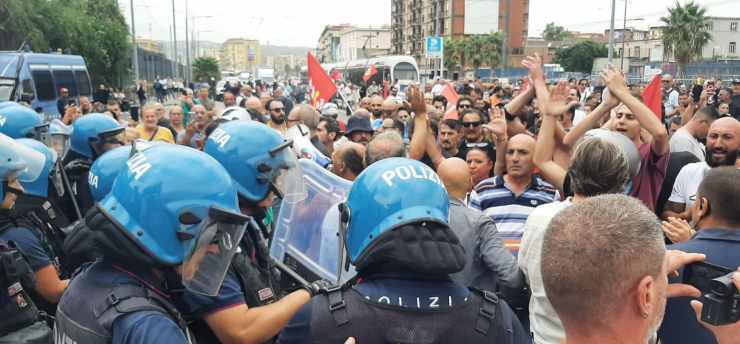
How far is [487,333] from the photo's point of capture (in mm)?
1844

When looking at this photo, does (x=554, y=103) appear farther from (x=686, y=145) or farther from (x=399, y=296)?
(x=399, y=296)

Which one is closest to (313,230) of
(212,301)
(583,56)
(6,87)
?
(212,301)

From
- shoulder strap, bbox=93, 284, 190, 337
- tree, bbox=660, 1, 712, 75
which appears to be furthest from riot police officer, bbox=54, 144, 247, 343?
tree, bbox=660, 1, 712, 75

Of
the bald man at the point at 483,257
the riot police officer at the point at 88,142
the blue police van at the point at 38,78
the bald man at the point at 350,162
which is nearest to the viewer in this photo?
the bald man at the point at 483,257

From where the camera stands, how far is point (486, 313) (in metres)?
1.86

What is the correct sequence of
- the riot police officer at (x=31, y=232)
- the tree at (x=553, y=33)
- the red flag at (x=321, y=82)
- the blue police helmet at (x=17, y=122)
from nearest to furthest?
the riot police officer at (x=31, y=232) → the blue police helmet at (x=17, y=122) → the red flag at (x=321, y=82) → the tree at (x=553, y=33)

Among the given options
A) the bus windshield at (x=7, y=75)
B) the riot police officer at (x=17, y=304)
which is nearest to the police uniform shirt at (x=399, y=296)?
the riot police officer at (x=17, y=304)

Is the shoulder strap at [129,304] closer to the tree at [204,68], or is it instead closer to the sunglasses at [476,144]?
the sunglasses at [476,144]

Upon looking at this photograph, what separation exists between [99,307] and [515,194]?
114 inches

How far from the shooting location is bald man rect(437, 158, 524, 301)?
10.1 ft

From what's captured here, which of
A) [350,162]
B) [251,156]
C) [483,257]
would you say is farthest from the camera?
[350,162]

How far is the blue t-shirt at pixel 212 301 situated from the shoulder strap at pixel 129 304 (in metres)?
0.23

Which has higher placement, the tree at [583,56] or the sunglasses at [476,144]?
the tree at [583,56]

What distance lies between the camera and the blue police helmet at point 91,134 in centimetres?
488
